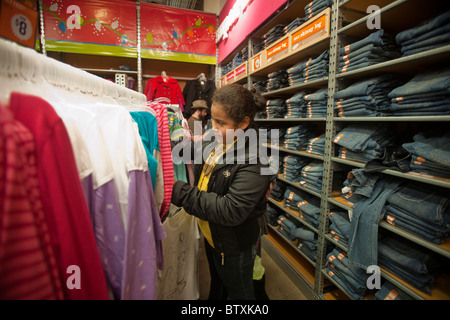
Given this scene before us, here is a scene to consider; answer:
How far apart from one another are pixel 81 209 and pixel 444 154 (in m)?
1.56

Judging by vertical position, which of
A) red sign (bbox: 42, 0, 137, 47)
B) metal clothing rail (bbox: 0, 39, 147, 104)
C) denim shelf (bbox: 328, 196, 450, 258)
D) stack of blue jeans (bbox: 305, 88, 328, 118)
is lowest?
denim shelf (bbox: 328, 196, 450, 258)

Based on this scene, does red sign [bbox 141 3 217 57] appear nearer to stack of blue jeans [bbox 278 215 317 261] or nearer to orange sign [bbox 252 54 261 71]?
orange sign [bbox 252 54 261 71]

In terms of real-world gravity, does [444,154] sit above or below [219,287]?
above

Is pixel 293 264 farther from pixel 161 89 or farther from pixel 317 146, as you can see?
pixel 161 89

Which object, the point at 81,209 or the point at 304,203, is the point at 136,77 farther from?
the point at 81,209

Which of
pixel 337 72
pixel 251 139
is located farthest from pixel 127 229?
pixel 337 72

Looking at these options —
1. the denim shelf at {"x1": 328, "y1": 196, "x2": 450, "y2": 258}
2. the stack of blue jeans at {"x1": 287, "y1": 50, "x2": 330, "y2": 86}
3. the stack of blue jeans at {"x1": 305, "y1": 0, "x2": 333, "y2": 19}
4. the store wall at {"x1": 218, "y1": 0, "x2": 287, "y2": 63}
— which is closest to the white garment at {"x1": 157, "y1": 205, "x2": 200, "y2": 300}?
the denim shelf at {"x1": 328, "y1": 196, "x2": 450, "y2": 258}

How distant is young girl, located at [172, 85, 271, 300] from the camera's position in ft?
3.37

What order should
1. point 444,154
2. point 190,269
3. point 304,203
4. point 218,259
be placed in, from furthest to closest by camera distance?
1. point 304,203
2. point 190,269
3. point 218,259
4. point 444,154

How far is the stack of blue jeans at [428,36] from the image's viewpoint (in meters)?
1.03

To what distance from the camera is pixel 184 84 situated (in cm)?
457

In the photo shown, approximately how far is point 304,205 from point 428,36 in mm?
1469

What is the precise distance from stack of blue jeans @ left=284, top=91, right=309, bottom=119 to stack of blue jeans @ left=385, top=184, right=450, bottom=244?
1137mm

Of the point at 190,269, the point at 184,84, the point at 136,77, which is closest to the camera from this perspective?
the point at 190,269
